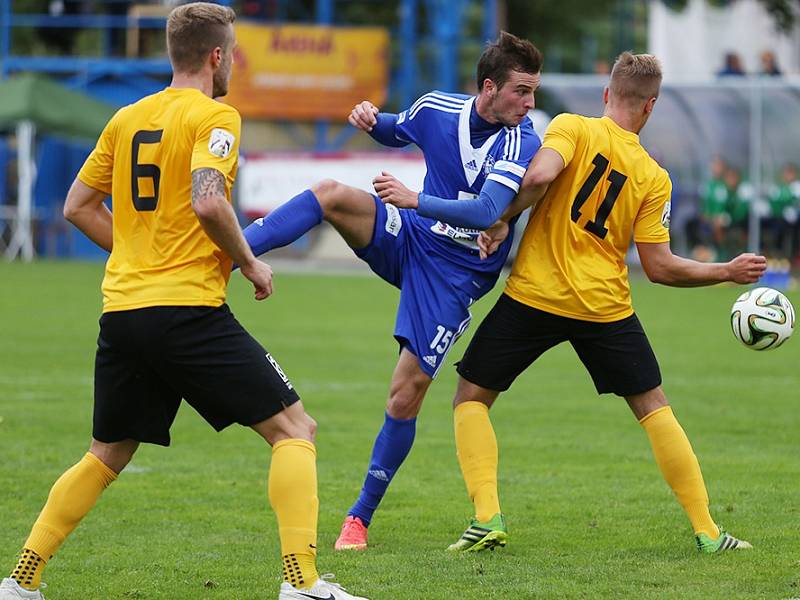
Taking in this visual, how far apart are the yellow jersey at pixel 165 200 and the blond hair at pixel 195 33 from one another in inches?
4.4

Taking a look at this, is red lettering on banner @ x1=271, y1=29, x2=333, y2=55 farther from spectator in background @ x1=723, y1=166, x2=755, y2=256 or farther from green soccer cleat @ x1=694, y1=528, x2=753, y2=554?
green soccer cleat @ x1=694, y1=528, x2=753, y2=554

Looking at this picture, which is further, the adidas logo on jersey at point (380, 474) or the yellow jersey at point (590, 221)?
the adidas logo on jersey at point (380, 474)

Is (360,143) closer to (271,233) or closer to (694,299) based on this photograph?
(694,299)

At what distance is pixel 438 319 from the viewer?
6.38m

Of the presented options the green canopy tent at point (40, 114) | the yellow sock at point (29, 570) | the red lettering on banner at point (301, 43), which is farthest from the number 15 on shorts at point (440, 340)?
→ the red lettering on banner at point (301, 43)

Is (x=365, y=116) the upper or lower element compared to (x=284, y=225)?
upper

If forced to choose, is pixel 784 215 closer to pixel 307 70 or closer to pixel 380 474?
pixel 307 70

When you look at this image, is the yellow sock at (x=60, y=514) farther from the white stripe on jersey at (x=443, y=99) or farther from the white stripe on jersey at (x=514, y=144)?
the white stripe on jersey at (x=443, y=99)

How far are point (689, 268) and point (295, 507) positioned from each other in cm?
224

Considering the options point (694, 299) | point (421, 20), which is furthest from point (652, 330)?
point (421, 20)

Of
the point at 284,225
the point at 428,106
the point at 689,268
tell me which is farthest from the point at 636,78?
the point at 284,225

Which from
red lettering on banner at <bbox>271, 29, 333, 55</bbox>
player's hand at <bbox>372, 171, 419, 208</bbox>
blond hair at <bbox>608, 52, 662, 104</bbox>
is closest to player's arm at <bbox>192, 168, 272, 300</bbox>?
player's hand at <bbox>372, 171, 419, 208</bbox>

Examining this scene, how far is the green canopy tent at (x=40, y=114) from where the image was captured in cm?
2828

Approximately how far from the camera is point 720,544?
620 centimetres
